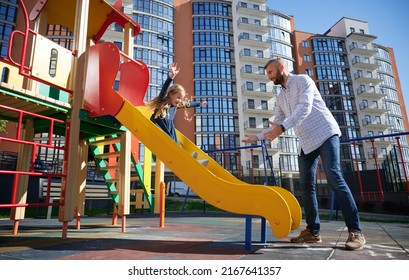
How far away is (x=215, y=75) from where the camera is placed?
28.6 meters

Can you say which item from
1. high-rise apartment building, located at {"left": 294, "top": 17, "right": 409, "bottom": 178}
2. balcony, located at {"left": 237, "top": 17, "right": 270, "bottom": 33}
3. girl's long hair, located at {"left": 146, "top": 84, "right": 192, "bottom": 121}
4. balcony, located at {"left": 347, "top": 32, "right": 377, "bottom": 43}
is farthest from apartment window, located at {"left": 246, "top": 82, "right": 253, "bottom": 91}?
girl's long hair, located at {"left": 146, "top": 84, "right": 192, "bottom": 121}

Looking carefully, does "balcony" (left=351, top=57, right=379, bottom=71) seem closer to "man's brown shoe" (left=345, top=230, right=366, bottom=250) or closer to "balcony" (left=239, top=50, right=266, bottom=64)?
"balcony" (left=239, top=50, right=266, bottom=64)

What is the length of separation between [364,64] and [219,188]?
130ft

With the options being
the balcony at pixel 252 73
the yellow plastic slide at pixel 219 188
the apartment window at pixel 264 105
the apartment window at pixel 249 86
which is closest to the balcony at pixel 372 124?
the apartment window at pixel 264 105

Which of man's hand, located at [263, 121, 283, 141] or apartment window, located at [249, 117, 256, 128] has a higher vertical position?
apartment window, located at [249, 117, 256, 128]

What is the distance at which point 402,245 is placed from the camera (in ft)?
6.16

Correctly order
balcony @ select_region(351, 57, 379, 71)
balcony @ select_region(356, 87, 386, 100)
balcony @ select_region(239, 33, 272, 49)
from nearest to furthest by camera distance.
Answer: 1. balcony @ select_region(239, 33, 272, 49)
2. balcony @ select_region(356, 87, 386, 100)
3. balcony @ select_region(351, 57, 379, 71)

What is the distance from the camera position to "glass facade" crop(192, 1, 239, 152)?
27172 millimetres

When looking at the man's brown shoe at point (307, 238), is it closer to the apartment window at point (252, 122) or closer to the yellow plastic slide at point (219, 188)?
the yellow plastic slide at point (219, 188)

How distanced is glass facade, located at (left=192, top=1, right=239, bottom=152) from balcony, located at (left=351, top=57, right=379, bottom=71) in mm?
17326

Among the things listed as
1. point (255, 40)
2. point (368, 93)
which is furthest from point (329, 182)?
point (368, 93)

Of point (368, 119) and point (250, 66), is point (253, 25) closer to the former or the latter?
point (250, 66)

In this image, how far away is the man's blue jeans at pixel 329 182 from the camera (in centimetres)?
180
